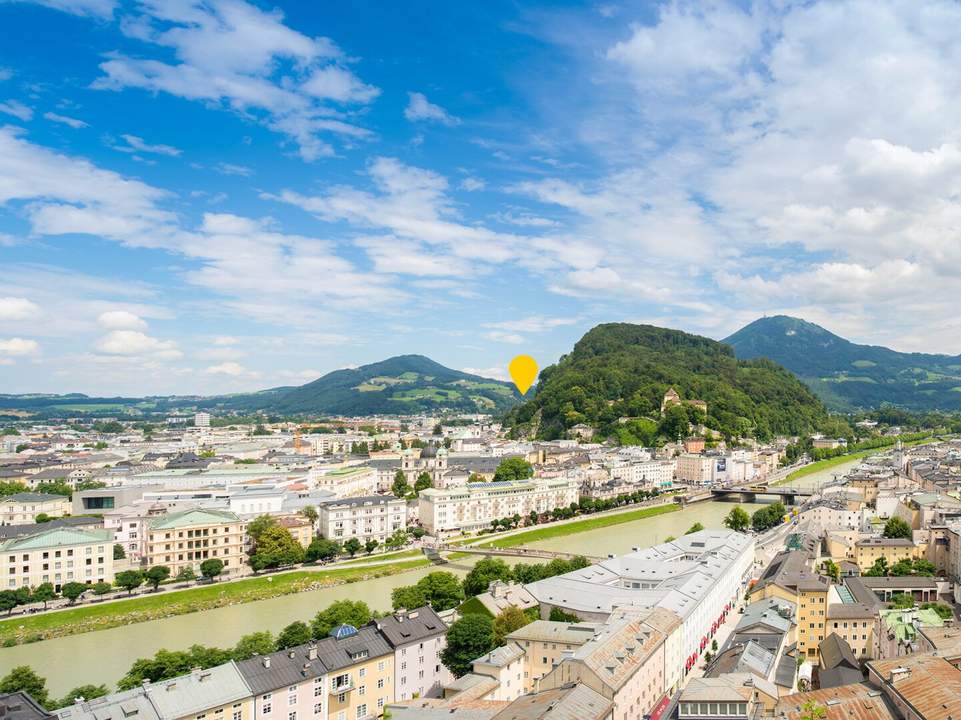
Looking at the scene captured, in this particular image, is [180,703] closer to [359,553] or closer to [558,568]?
[558,568]

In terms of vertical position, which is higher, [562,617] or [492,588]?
[492,588]

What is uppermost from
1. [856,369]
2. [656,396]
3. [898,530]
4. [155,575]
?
[856,369]

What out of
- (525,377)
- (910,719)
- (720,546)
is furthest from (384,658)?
(720,546)

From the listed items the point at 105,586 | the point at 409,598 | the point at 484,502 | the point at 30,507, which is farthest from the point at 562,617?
the point at 30,507

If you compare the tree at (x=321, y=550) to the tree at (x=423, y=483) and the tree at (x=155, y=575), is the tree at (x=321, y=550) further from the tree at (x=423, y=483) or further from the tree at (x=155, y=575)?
the tree at (x=423, y=483)

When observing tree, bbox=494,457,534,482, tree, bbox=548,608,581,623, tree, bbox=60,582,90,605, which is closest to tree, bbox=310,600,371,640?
tree, bbox=548,608,581,623

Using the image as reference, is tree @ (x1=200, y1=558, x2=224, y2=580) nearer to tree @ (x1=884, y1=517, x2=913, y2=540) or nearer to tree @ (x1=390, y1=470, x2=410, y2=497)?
tree @ (x1=390, y1=470, x2=410, y2=497)

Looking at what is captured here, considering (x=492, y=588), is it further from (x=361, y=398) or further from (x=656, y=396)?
(x=361, y=398)
